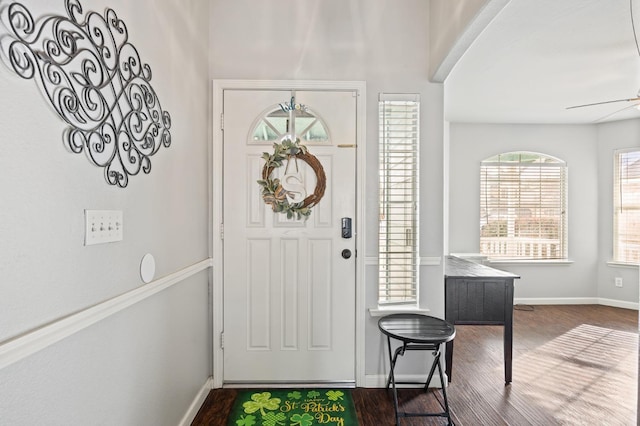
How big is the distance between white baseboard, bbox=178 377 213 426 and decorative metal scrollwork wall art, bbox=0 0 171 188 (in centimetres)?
139

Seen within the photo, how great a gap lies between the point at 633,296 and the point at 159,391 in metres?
5.44

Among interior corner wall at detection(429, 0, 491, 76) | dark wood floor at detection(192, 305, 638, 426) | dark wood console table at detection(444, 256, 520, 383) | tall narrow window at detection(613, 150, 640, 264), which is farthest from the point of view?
tall narrow window at detection(613, 150, 640, 264)

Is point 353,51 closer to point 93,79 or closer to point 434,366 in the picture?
point 93,79

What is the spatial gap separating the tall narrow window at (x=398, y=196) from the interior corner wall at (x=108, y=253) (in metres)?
1.22

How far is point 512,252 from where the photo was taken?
457 cm

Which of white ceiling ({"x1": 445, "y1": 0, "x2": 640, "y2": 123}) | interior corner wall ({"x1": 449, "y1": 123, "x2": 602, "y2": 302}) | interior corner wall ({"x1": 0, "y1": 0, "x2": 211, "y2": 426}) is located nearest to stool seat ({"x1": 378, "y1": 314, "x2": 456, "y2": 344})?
interior corner wall ({"x1": 0, "y1": 0, "x2": 211, "y2": 426})

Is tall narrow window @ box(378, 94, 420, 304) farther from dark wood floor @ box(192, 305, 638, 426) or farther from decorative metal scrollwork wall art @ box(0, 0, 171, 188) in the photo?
decorative metal scrollwork wall art @ box(0, 0, 171, 188)

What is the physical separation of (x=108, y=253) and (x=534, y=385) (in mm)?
2812

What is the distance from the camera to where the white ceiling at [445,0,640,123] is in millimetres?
2100

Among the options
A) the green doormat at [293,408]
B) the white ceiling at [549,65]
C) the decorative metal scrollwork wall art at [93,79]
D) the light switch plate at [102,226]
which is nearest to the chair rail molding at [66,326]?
the light switch plate at [102,226]

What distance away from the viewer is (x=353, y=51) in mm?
2289

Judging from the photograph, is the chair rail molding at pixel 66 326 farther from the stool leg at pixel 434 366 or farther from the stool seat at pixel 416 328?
the stool leg at pixel 434 366

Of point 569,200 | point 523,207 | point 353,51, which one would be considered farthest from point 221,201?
point 569,200

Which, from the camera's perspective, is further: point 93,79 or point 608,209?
point 608,209
